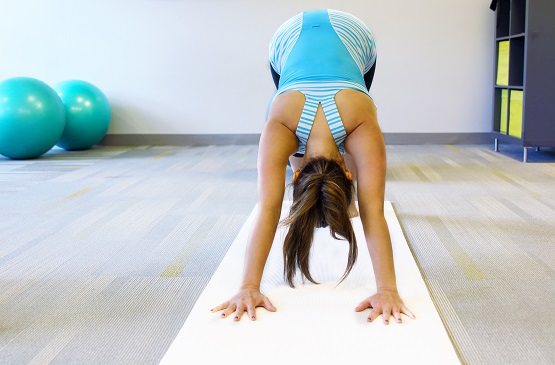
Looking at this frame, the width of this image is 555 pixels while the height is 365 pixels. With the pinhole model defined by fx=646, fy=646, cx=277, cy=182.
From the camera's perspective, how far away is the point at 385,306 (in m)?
1.70

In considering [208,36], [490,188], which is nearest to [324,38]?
[490,188]

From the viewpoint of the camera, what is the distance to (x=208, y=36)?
534cm

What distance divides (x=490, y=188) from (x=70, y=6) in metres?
3.77

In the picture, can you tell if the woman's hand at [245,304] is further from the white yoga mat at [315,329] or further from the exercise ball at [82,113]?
the exercise ball at [82,113]

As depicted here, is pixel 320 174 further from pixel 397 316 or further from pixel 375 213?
pixel 397 316

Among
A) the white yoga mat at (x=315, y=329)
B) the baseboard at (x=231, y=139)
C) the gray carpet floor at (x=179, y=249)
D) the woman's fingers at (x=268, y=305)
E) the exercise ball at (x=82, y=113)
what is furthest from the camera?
the baseboard at (x=231, y=139)

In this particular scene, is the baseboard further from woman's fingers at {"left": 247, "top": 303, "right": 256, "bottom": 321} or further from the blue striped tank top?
woman's fingers at {"left": 247, "top": 303, "right": 256, "bottom": 321}

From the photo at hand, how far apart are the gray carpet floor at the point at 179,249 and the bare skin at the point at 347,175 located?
0.18 metres

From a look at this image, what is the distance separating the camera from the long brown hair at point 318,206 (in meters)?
1.73

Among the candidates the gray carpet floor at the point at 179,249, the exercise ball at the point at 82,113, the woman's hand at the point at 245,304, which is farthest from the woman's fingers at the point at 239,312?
the exercise ball at the point at 82,113

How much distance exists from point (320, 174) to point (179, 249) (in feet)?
2.93

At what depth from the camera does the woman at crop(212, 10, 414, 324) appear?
1.74 metres

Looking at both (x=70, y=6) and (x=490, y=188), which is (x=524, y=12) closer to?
(x=490, y=188)

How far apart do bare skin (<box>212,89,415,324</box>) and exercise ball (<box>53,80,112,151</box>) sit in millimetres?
3423
